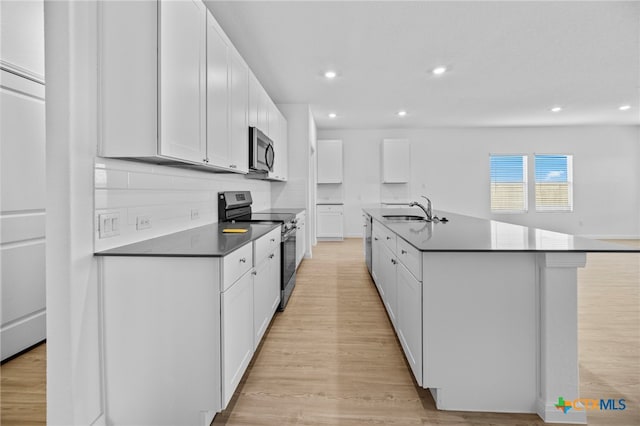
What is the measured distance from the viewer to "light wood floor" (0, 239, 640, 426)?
5.42 feet

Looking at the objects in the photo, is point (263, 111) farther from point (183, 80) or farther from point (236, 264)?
point (236, 264)

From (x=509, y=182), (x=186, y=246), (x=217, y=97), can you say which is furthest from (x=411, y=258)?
(x=509, y=182)

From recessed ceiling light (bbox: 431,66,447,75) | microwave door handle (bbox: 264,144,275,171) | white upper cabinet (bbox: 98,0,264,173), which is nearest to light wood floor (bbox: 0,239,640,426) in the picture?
white upper cabinet (bbox: 98,0,264,173)

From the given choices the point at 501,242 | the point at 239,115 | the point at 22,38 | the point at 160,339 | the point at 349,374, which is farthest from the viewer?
the point at 239,115

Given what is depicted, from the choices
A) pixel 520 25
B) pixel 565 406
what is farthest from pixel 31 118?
pixel 520 25

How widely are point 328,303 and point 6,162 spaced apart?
2.70m

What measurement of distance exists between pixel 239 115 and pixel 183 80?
1.03 meters

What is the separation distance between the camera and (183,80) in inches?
72.1

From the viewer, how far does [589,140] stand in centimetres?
809

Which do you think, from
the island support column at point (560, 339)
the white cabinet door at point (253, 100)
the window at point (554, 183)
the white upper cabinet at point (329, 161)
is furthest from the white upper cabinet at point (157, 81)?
the window at point (554, 183)

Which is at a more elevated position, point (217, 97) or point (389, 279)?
point (217, 97)

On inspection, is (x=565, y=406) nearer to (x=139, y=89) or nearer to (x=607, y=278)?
(x=139, y=89)

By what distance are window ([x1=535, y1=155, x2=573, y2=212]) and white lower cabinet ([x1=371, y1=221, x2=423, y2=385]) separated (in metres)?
7.08

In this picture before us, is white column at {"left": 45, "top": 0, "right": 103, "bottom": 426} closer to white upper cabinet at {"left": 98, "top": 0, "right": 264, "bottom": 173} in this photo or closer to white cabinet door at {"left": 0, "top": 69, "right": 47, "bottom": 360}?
white upper cabinet at {"left": 98, "top": 0, "right": 264, "bottom": 173}
